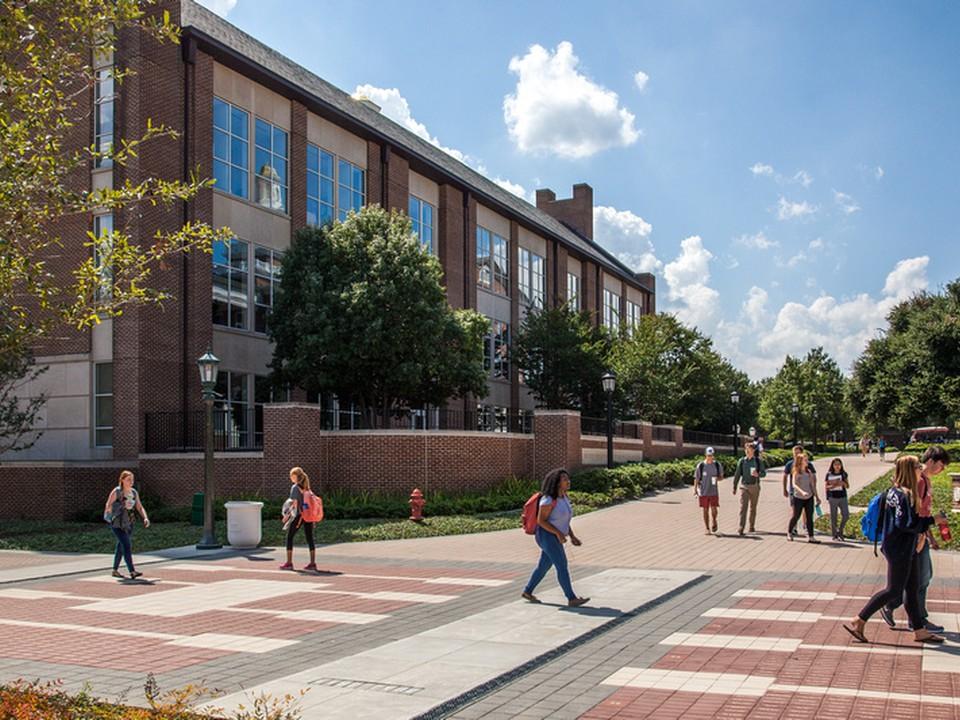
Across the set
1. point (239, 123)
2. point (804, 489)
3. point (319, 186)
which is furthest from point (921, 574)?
point (319, 186)

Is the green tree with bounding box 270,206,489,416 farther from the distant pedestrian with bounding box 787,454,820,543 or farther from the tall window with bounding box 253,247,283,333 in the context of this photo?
the distant pedestrian with bounding box 787,454,820,543

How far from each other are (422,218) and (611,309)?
2452 cm

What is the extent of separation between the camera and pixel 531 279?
5009 cm

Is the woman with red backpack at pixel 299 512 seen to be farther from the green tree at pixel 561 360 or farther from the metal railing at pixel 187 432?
the green tree at pixel 561 360

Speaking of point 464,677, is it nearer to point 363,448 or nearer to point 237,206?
point 363,448

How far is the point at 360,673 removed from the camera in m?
7.63

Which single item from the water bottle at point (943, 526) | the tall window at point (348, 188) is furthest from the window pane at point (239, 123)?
the water bottle at point (943, 526)

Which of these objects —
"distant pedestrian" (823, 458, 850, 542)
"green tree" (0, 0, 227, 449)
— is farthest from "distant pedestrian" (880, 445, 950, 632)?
"distant pedestrian" (823, 458, 850, 542)

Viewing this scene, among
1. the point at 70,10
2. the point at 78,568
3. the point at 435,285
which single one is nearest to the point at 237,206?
the point at 435,285

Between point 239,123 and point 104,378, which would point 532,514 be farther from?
point 239,123

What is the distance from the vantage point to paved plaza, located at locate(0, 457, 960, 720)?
707cm

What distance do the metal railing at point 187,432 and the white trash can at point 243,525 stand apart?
7286mm

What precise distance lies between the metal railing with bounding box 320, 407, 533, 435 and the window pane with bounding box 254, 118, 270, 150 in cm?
896

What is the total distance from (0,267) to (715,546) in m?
14.5
